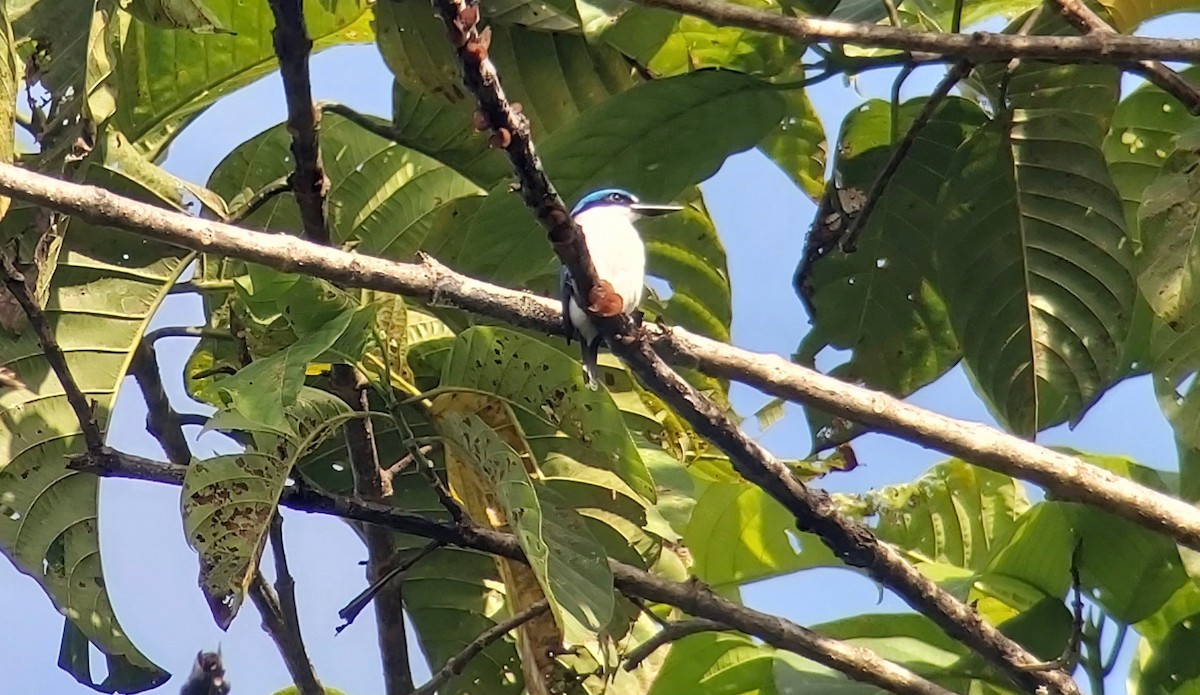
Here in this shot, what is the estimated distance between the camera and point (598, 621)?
191 centimetres

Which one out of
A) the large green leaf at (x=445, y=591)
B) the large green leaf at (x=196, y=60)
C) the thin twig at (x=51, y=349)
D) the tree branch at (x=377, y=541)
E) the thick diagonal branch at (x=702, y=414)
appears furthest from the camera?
the large green leaf at (x=445, y=591)

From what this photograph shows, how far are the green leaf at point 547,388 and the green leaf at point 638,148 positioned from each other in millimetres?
116

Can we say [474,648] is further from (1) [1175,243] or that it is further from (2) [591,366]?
(1) [1175,243]

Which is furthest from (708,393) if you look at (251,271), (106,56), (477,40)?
(477,40)

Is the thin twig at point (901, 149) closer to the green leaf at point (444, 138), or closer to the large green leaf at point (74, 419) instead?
the green leaf at point (444, 138)

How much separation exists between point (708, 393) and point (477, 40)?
1.56 m

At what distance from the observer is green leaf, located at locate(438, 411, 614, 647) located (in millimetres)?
1893

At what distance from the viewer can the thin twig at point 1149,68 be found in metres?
2.11

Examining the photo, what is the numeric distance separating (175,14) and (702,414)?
1.08 m

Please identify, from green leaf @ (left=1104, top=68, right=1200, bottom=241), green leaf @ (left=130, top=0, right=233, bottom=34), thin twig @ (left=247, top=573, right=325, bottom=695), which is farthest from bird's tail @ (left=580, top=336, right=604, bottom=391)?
green leaf @ (left=1104, top=68, right=1200, bottom=241)

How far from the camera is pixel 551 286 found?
2771 mm

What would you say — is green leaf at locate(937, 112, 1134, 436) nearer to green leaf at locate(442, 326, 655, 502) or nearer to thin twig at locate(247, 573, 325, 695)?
green leaf at locate(442, 326, 655, 502)

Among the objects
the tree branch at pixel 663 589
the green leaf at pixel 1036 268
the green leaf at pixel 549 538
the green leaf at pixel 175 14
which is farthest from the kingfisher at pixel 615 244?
the green leaf at pixel 175 14

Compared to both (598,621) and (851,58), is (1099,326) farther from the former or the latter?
(598,621)
